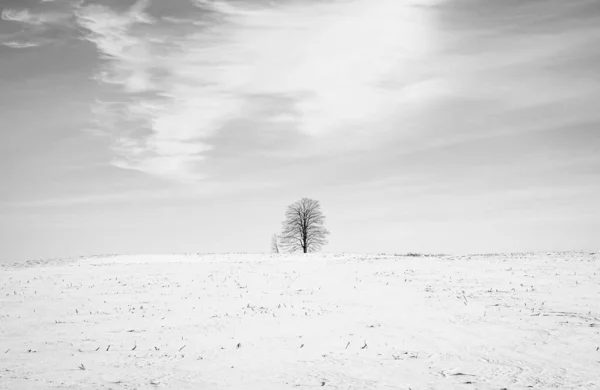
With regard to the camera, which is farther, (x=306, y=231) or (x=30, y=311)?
(x=306, y=231)

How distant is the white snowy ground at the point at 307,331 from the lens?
934cm

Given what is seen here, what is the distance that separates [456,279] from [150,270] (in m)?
21.2

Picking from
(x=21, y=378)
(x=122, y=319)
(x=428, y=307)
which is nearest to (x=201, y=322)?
(x=122, y=319)

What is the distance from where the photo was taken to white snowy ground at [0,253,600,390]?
934cm

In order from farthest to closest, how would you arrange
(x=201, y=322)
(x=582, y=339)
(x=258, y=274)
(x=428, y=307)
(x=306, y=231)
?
(x=306, y=231), (x=258, y=274), (x=428, y=307), (x=201, y=322), (x=582, y=339)

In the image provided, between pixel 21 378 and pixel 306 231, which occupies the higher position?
pixel 306 231

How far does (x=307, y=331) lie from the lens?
13.9 meters

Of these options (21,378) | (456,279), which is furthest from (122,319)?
(456,279)

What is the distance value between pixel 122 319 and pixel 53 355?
16.5 ft

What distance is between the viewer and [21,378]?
9188 millimetres

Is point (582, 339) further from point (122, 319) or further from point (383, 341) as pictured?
point (122, 319)

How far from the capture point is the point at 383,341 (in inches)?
488

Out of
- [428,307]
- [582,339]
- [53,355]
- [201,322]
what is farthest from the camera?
[428,307]

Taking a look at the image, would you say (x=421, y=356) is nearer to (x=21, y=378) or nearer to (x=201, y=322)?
(x=201, y=322)
